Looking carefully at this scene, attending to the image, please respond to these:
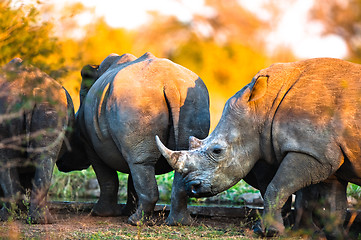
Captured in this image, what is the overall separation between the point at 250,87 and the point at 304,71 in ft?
2.03

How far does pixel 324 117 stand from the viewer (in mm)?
6523

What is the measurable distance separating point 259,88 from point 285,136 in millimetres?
668

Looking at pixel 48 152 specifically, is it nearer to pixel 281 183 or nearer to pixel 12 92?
pixel 12 92

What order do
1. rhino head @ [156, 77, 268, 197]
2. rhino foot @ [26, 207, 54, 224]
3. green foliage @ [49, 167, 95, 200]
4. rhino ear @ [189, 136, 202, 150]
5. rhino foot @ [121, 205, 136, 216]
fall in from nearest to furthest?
rhino head @ [156, 77, 268, 197], rhino ear @ [189, 136, 202, 150], rhino foot @ [26, 207, 54, 224], rhino foot @ [121, 205, 136, 216], green foliage @ [49, 167, 95, 200]

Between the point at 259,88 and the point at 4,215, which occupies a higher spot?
the point at 259,88

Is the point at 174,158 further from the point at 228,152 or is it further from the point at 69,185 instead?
the point at 69,185

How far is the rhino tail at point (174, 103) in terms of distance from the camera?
7711 millimetres

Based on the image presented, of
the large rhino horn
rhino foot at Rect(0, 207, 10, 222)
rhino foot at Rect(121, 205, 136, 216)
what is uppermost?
the large rhino horn

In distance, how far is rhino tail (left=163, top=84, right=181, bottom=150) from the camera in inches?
304

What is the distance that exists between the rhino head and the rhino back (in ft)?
0.94

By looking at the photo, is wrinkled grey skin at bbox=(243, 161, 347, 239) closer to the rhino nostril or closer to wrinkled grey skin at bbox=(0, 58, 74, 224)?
the rhino nostril

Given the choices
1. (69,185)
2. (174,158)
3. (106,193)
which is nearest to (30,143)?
(106,193)

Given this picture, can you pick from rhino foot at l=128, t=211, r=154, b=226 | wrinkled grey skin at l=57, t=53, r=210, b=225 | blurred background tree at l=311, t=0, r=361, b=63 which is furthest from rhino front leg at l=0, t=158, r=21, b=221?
blurred background tree at l=311, t=0, r=361, b=63

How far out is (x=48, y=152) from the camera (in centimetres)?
770
